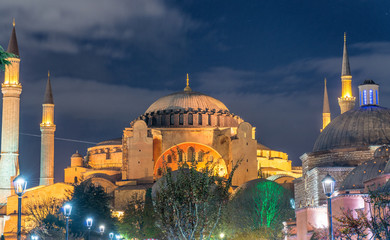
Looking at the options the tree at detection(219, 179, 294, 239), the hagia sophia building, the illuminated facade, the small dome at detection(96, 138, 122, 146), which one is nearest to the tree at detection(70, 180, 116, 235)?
the tree at detection(219, 179, 294, 239)

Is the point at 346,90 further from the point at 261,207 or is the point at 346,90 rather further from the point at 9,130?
the point at 9,130

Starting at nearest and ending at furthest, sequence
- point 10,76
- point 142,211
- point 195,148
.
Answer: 1. point 142,211
2. point 10,76
3. point 195,148

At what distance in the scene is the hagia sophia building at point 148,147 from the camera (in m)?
60.9

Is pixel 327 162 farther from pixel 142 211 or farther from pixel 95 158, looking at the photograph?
pixel 95 158

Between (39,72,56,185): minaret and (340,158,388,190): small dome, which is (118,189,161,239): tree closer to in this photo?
(340,158,388,190): small dome

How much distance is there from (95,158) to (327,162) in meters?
38.4

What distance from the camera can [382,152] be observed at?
126 ft

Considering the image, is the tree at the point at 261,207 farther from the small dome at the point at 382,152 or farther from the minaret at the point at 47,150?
the minaret at the point at 47,150

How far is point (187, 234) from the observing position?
1914cm

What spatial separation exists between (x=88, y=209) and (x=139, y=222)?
257 inches

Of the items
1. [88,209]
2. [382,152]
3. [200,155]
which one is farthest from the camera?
[200,155]

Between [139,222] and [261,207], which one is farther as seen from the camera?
[139,222]

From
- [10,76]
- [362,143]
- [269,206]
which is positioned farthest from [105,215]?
[10,76]

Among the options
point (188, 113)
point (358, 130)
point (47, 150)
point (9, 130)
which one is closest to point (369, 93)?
point (358, 130)
